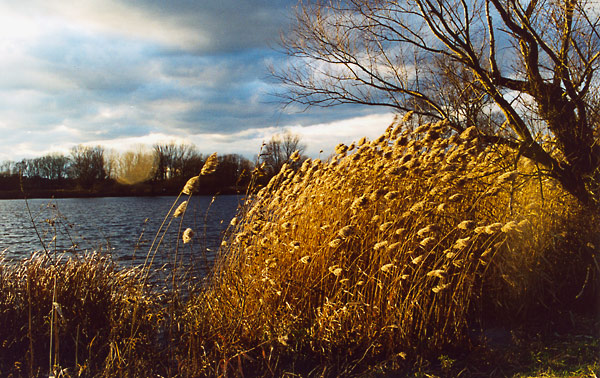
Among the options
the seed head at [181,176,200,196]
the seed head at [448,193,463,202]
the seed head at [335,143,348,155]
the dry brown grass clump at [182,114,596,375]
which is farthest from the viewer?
the seed head at [335,143,348,155]

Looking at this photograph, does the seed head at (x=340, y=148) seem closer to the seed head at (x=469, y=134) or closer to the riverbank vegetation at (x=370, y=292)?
the riverbank vegetation at (x=370, y=292)

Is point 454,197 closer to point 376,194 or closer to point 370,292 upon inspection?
point 376,194

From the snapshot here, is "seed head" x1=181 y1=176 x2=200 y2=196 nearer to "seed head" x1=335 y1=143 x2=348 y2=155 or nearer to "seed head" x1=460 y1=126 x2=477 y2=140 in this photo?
"seed head" x1=335 y1=143 x2=348 y2=155

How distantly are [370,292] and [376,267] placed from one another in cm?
22

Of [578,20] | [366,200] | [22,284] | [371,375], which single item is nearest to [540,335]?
[371,375]

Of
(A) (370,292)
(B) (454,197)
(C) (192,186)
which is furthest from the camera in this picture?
(A) (370,292)

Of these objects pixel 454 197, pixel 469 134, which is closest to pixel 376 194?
pixel 454 197

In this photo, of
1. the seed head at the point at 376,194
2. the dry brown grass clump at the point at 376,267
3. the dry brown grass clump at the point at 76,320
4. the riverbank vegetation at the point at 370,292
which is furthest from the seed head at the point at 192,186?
the seed head at the point at 376,194

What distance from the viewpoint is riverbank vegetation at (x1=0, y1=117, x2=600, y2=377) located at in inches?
120

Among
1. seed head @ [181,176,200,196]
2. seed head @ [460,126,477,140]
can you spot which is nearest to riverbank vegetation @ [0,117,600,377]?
seed head @ [181,176,200,196]

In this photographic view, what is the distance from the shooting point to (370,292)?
3.36m

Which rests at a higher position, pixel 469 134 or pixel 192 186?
pixel 469 134

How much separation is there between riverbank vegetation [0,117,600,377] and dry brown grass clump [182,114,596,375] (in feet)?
0.06

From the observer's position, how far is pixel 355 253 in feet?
11.8
